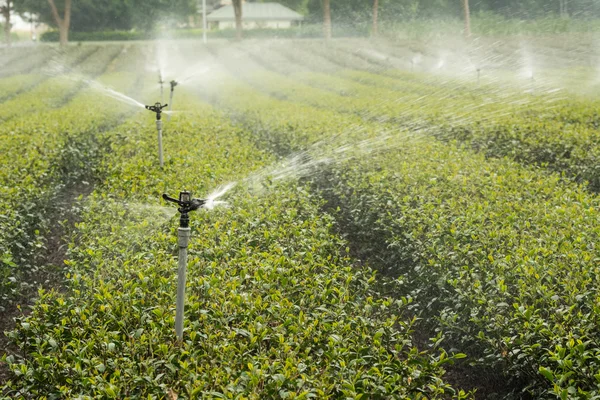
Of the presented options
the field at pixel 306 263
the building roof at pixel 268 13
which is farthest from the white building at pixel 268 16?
the field at pixel 306 263

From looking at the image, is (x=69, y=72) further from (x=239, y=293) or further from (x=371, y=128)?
(x=239, y=293)

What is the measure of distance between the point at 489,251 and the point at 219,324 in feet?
7.67

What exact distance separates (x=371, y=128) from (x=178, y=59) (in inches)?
1419

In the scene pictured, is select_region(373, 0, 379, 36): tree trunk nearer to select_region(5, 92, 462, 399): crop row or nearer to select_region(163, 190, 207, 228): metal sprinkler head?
select_region(5, 92, 462, 399): crop row

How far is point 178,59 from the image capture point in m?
44.5

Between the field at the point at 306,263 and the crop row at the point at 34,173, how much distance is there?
0.04m

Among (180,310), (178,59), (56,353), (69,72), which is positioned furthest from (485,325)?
(178,59)

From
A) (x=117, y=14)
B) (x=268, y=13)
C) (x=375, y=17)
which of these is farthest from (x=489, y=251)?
(x=268, y=13)

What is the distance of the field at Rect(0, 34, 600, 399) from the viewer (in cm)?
326

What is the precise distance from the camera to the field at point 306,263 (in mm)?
3264

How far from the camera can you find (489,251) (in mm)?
4875

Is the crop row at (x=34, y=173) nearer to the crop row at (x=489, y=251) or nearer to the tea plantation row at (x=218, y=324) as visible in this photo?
the tea plantation row at (x=218, y=324)

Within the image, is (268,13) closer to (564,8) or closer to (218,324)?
(564,8)

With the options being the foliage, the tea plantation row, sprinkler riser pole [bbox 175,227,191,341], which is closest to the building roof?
the foliage
